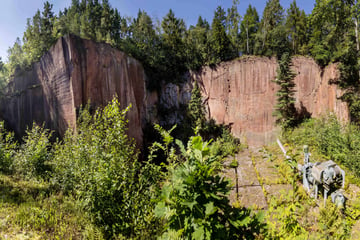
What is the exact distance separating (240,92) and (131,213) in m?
14.9

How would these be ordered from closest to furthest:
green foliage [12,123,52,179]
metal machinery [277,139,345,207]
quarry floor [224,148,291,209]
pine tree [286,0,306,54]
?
1. metal machinery [277,139,345,207]
2. quarry floor [224,148,291,209]
3. green foliage [12,123,52,179]
4. pine tree [286,0,306,54]

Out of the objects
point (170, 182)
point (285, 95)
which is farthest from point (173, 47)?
point (170, 182)

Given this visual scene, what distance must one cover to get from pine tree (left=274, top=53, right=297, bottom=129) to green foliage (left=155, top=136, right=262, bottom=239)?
45.1 ft

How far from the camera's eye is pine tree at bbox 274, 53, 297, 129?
13.2 m

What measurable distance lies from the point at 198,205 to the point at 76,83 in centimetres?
1110

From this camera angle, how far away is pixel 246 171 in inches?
237

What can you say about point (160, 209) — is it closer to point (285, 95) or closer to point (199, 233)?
point (199, 233)

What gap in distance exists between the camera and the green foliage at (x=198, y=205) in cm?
152

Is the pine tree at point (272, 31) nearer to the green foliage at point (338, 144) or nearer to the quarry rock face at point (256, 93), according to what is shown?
the quarry rock face at point (256, 93)

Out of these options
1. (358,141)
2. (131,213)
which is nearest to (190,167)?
(131,213)

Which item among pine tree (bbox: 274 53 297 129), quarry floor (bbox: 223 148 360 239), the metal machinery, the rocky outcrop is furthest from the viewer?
pine tree (bbox: 274 53 297 129)

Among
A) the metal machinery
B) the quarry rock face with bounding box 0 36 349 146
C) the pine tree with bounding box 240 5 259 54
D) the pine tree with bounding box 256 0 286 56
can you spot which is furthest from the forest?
the pine tree with bounding box 240 5 259 54

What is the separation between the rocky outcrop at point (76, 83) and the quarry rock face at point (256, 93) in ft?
22.3

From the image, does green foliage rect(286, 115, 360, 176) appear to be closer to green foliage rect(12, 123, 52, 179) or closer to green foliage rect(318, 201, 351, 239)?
green foliage rect(318, 201, 351, 239)
